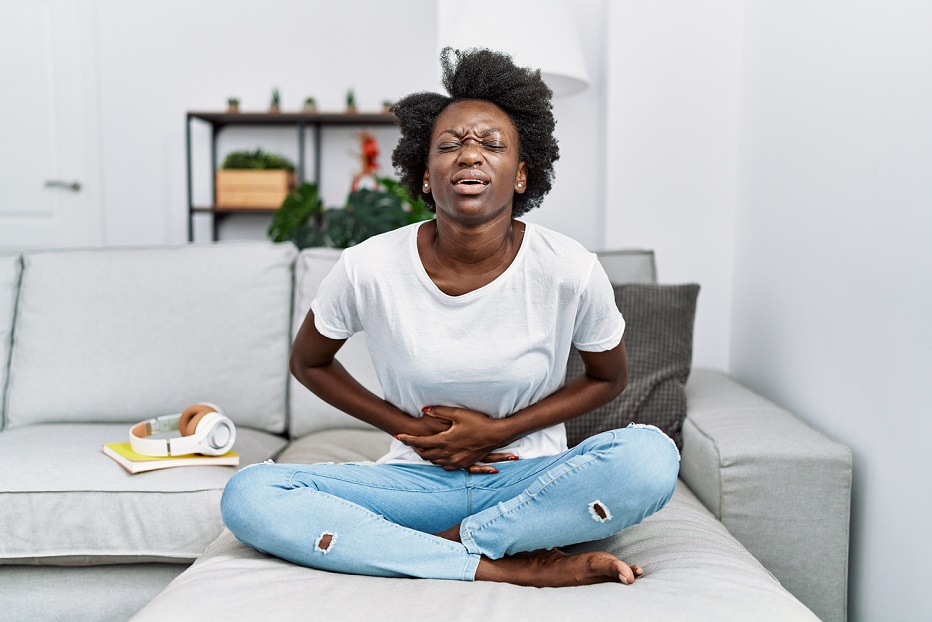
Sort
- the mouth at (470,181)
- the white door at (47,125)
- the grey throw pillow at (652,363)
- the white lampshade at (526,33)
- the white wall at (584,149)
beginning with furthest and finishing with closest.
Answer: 1. the white door at (47,125)
2. the white wall at (584,149)
3. the white lampshade at (526,33)
4. the grey throw pillow at (652,363)
5. the mouth at (470,181)

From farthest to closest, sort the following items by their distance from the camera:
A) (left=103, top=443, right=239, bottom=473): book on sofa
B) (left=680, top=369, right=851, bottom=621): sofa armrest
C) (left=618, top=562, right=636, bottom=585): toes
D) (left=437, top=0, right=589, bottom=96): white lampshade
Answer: (left=437, top=0, right=589, bottom=96): white lampshade → (left=103, top=443, right=239, bottom=473): book on sofa → (left=680, top=369, right=851, bottom=621): sofa armrest → (left=618, top=562, right=636, bottom=585): toes

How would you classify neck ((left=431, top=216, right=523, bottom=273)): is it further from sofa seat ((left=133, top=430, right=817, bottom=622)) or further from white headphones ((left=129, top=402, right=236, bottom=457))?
white headphones ((left=129, top=402, right=236, bottom=457))

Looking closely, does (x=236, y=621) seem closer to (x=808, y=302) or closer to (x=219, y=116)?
(x=808, y=302)

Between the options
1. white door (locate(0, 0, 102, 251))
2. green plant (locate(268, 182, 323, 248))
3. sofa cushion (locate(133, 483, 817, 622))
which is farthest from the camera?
white door (locate(0, 0, 102, 251))

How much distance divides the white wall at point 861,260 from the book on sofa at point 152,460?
1253mm

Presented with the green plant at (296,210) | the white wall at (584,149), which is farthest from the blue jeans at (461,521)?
the green plant at (296,210)

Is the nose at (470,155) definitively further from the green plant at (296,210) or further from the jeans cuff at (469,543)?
the green plant at (296,210)

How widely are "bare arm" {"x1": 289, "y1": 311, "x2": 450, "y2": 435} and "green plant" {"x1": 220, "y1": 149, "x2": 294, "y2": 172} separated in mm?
2740

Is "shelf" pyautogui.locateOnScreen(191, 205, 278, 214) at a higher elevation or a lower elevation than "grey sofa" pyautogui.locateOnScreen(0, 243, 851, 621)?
higher

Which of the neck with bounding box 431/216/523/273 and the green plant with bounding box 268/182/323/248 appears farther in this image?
the green plant with bounding box 268/182/323/248

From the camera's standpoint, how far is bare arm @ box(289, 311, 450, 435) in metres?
1.33

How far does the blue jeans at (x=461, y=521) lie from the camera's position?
113 centimetres

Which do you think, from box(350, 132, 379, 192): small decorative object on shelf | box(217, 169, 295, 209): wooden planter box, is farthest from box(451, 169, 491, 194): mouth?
box(217, 169, 295, 209): wooden planter box

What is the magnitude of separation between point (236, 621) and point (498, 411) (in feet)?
1.74
